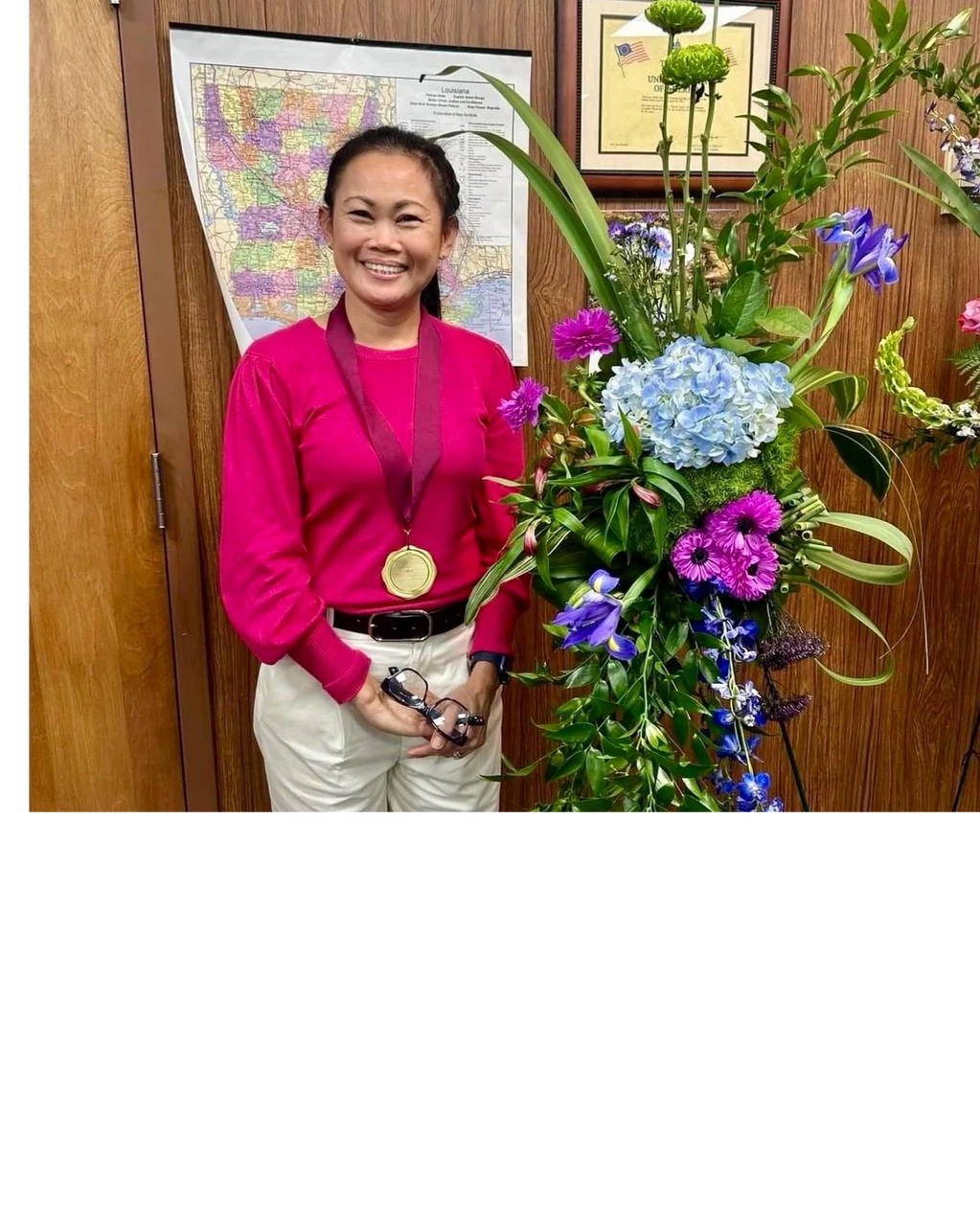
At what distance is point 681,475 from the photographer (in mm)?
729

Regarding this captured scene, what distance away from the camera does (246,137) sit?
1.06 meters

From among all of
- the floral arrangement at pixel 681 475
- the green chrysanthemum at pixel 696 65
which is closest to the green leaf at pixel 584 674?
the floral arrangement at pixel 681 475

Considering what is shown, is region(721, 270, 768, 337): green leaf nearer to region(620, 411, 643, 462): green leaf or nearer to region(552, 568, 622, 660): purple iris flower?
region(620, 411, 643, 462): green leaf

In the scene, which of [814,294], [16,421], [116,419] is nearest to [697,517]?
[16,421]

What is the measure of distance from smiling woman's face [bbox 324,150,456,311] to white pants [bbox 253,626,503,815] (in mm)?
413

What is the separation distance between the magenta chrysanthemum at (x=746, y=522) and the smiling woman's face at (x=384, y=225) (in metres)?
0.49

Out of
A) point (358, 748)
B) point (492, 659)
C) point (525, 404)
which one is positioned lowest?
point (358, 748)

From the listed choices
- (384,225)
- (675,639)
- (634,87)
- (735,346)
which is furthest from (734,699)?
(634,87)

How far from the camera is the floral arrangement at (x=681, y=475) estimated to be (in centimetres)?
69

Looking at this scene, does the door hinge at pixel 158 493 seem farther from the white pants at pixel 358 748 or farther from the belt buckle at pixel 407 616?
the belt buckle at pixel 407 616

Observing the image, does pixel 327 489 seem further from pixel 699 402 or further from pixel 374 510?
pixel 699 402

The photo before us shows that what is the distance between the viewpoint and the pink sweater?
3.15 ft

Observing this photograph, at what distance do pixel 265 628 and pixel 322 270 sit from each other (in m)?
0.49

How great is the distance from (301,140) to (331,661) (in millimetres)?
651
